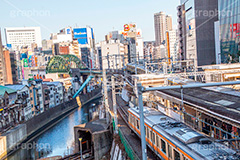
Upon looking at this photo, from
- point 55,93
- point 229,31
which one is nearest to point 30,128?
point 55,93

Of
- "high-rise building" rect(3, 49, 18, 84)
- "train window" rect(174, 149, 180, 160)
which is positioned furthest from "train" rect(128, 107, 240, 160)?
"high-rise building" rect(3, 49, 18, 84)

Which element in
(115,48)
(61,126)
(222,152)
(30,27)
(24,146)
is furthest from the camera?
(30,27)

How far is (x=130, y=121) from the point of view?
15.3m

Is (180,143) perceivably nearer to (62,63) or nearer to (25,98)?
(25,98)

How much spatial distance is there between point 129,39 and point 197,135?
84.3 metres

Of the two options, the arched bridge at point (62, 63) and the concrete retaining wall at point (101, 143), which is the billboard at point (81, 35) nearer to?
the arched bridge at point (62, 63)

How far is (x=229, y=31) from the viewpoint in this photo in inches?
1116

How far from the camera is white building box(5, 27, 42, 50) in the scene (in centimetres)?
14238

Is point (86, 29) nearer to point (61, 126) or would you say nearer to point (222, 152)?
point (61, 126)

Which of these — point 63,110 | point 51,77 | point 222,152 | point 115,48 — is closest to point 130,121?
point 222,152

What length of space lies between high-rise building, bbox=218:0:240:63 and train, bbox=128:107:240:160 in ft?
63.5

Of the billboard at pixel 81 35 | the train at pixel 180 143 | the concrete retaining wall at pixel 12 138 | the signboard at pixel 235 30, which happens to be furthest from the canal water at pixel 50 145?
the billboard at pixel 81 35

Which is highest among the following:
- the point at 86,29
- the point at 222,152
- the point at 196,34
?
the point at 86,29

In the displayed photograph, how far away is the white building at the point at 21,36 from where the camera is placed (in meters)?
142
